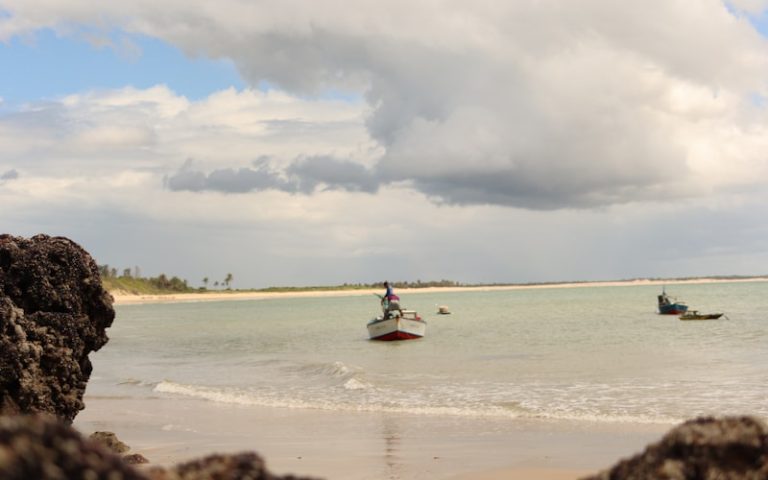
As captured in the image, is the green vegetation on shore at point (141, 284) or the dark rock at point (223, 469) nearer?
the dark rock at point (223, 469)

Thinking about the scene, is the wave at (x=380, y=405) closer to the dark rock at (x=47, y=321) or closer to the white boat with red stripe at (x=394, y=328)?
the dark rock at (x=47, y=321)

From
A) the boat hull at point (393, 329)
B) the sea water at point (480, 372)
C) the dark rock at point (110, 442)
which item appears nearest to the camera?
the dark rock at point (110, 442)

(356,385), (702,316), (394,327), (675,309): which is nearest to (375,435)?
(356,385)

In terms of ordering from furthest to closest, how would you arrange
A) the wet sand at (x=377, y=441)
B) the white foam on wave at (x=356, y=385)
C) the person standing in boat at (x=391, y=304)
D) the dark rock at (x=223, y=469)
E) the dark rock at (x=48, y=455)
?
1. the person standing in boat at (x=391, y=304)
2. the white foam on wave at (x=356, y=385)
3. the wet sand at (x=377, y=441)
4. the dark rock at (x=223, y=469)
5. the dark rock at (x=48, y=455)

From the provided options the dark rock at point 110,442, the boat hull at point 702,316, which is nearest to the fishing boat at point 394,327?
the boat hull at point 702,316

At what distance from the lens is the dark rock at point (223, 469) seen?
3.07 metres

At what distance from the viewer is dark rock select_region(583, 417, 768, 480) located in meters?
3.43

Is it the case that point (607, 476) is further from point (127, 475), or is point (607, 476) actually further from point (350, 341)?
point (350, 341)

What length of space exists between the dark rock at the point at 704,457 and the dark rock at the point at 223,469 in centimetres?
158

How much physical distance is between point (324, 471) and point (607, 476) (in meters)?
8.15

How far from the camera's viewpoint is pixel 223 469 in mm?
3104

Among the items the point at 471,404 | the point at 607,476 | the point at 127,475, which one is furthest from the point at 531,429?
the point at 127,475

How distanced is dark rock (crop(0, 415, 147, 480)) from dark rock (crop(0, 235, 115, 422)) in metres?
8.50

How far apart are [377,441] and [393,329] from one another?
30.0 meters
